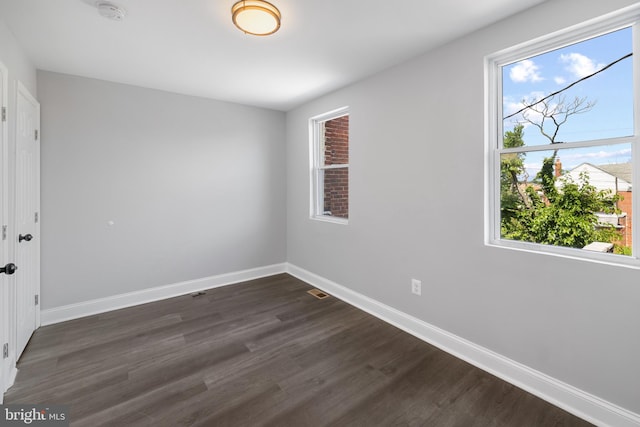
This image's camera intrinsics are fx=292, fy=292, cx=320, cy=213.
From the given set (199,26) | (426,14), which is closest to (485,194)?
(426,14)

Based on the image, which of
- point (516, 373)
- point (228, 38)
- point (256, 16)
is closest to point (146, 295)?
point (228, 38)

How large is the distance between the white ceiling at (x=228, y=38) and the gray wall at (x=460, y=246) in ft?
0.93

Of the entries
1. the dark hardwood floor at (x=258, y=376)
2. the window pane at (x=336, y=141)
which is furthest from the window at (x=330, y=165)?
the dark hardwood floor at (x=258, y=376)

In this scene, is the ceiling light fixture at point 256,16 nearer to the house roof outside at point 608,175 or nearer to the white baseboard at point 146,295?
the house roof outside at point 608,175

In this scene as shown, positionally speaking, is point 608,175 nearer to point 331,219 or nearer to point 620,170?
point 620,170

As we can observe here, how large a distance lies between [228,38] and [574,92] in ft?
8.11

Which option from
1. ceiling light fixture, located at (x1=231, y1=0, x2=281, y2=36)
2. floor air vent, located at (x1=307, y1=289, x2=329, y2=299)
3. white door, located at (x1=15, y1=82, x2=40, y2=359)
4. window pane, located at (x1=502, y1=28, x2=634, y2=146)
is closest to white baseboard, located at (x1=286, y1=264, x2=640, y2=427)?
floor air vent, located at (x1=307, y1=289, x2=329, y2=299)

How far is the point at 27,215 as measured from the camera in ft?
8.20

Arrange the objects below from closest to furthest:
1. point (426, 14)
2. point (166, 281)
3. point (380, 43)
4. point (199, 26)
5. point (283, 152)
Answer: point (426, 14) < point (199, 26) < point (380, 43) < point (166, 281) < point (283, 152)

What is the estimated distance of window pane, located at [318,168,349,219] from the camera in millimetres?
3746

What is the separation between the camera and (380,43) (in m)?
2.40

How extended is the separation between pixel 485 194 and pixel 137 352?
3.08m

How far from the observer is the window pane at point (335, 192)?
3746 millimetres

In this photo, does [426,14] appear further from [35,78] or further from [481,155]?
[35,78]
